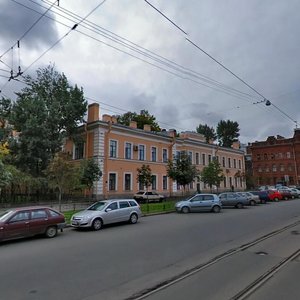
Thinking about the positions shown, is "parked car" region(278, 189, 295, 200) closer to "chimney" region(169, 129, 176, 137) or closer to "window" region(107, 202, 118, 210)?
"chimney" region(169, 129, 176, 137)

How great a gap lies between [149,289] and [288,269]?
12.3 ft

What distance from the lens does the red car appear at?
4247 centimetres

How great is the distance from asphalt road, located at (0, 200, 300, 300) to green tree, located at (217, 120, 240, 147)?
79.1m

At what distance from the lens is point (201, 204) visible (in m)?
26.5

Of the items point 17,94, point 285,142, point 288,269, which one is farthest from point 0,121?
point 285,142

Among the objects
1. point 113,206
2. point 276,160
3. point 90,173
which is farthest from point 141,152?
point 276,160

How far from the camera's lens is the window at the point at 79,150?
4191 centimetres

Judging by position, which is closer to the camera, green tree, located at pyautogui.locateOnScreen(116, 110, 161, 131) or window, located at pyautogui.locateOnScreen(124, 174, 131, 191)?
window, located at pyautogui.locateOnScreen(124, 174, 131, 191)

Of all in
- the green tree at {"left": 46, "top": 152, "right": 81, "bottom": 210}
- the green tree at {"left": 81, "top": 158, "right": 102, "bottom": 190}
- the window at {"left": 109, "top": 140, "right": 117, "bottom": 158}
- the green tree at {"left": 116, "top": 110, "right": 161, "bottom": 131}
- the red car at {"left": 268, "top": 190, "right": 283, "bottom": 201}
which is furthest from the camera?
the green tree at {"left": 116, "top": 110, "right": 161, "bottom": 131}

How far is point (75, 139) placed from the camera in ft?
A: 134

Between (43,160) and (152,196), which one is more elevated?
(43,160)

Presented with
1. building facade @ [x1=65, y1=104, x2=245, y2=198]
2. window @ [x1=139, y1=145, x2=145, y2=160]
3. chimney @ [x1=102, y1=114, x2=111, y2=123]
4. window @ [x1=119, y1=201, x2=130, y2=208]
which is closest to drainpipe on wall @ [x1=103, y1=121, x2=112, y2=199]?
building facade @ [x1=65, y1=104, x2=245, y2=198]

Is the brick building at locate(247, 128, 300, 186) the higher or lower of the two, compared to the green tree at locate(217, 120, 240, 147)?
lower

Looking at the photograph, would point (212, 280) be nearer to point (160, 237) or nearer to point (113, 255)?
point (113, 255)
